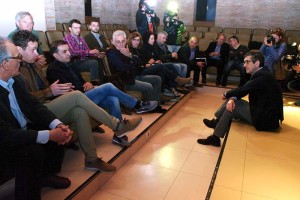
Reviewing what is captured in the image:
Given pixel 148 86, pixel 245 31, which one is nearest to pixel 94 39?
pixel 148 86

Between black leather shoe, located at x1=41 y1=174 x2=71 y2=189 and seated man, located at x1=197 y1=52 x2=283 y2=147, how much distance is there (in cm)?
169

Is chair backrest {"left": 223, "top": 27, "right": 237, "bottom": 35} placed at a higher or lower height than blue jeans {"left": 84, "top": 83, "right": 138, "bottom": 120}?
higher

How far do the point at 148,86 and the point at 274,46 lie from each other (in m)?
2.79

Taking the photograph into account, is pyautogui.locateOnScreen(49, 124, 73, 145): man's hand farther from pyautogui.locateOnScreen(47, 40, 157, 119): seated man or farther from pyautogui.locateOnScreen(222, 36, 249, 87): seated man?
pyautogui.locateOnScreen(222, 36, 249, 87): seated man

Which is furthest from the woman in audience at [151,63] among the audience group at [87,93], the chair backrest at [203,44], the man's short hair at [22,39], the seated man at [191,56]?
the chair backrest at [203,44]

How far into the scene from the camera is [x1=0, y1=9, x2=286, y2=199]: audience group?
61.0 inches

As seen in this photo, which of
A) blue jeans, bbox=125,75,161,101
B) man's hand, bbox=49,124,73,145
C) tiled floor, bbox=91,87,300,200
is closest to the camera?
man's hand, bbox=49,124,73,145

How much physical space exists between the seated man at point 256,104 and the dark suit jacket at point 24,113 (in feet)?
5.89

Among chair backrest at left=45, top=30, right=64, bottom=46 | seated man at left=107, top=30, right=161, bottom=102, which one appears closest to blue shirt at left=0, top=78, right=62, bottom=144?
seated man at left=107, top=30, right=161, bottom=102

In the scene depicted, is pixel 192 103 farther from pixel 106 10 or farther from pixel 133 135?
pixel 106 10

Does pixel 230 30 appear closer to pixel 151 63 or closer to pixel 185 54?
pixel 185 54

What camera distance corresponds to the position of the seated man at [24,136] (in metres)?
1.44

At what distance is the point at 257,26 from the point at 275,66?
3.78 meters

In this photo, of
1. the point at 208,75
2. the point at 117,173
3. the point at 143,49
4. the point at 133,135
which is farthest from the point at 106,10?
the point at 117,173
